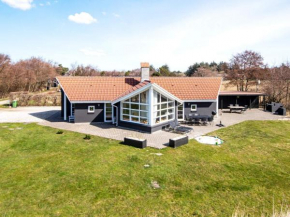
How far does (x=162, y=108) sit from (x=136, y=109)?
7.05ft

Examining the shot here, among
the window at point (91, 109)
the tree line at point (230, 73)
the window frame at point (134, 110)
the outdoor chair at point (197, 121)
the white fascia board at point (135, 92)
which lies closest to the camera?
the white fascia board at point (135, 92)

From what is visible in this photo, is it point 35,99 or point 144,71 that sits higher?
point 144,71

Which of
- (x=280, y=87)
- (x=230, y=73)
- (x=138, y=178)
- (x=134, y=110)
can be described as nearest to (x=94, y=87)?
(x=134, y=110)

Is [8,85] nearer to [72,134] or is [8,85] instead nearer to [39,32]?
[39,32]

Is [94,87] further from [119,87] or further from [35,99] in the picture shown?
[35,99]

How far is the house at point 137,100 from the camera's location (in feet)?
49.2

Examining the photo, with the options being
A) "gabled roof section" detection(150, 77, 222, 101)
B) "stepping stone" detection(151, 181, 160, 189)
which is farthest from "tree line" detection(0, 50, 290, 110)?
"stepping stone" detection(151, 181, 160, 189)

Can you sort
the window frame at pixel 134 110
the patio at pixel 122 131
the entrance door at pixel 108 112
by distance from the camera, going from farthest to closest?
the entrance door at pixel 108 112, the window frame at pixel 134 110, the patio at pixel 122 131

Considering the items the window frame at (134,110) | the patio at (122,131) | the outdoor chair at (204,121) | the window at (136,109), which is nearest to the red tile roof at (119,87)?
the window frame at (134,110)

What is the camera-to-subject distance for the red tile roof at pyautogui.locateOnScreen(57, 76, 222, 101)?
1820 centimetres

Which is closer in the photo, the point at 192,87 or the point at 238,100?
the point at 192,87

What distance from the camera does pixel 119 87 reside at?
64.8ft

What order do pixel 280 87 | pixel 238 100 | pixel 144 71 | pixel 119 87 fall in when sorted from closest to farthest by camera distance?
pixel 144 71
pixel 119 87
pixel 238 100
pixel 280 87

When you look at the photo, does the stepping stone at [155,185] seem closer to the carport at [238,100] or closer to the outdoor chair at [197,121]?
the outdoor chair at [197,121]
